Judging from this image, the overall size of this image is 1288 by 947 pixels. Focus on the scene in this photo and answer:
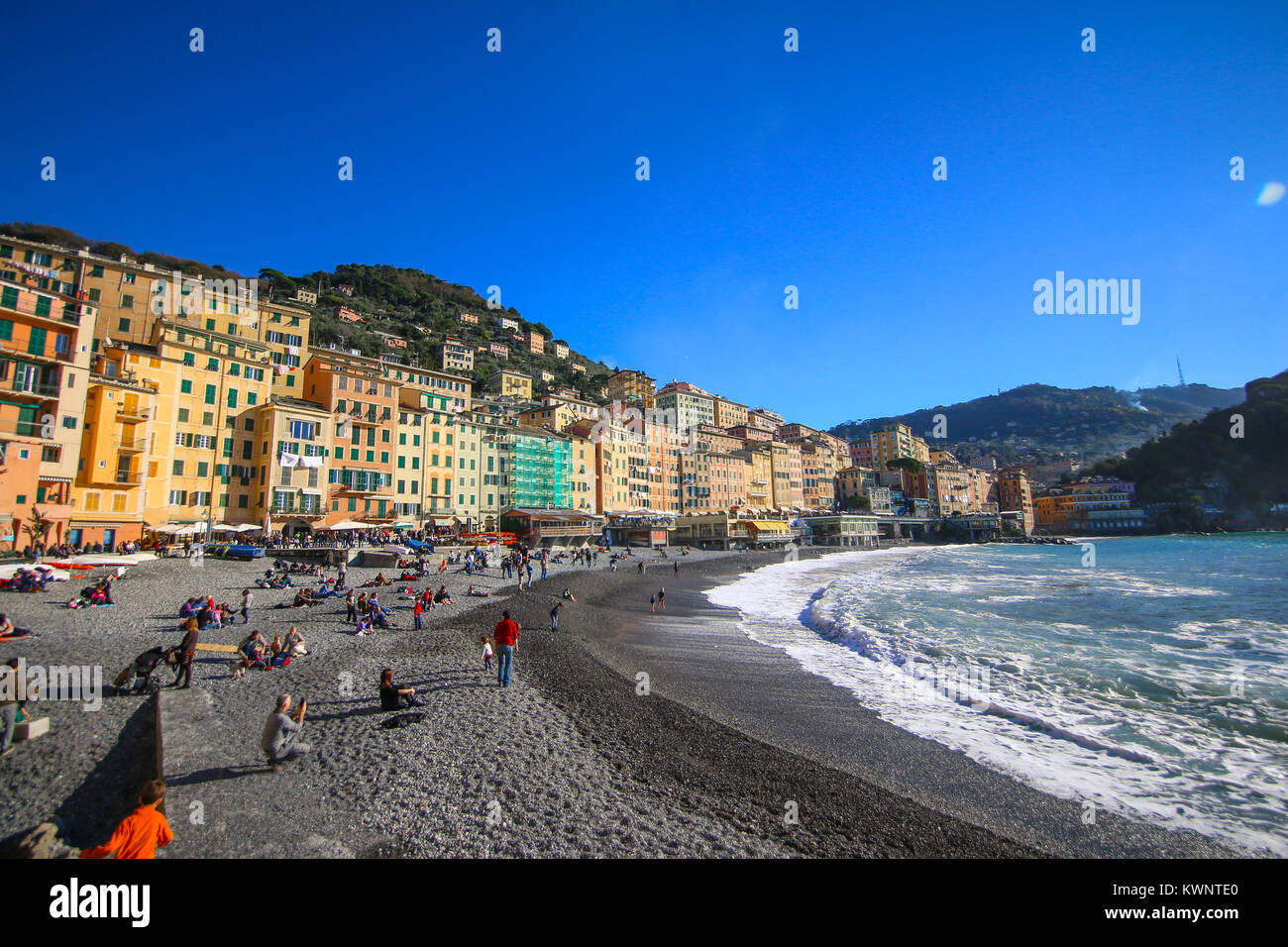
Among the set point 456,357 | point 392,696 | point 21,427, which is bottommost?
point 392,696

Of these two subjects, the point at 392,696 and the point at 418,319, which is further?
the point at 418,319

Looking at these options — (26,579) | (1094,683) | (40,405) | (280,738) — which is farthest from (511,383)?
(280,738)

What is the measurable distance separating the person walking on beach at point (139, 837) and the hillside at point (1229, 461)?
177 meters

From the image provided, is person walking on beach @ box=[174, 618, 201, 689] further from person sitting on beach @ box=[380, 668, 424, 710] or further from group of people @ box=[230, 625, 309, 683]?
person sitting on beach @ box=[380, 668, 424, 710]

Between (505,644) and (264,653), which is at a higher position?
(505,644)

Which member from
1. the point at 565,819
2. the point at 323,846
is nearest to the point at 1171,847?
the point at 565,819

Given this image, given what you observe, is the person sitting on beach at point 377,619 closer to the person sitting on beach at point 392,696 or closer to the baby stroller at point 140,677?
the baby stroller at point 140,677

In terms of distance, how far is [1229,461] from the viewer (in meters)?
126

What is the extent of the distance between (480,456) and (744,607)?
39959 mm

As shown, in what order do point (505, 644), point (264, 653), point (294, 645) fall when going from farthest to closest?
point (294, 645) < point (264, 653) < point (505, 644)

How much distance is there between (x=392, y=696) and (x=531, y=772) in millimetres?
3720

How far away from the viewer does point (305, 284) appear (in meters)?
128

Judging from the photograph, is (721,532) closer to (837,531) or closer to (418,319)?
(837,531)

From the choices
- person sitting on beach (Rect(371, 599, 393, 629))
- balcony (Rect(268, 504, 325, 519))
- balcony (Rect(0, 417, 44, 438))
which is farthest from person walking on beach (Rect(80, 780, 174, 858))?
balcony (Rect(268, 504, 325, 519))
